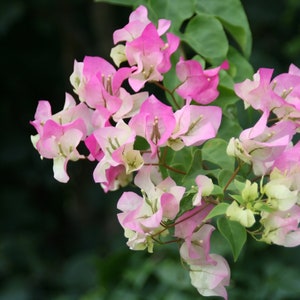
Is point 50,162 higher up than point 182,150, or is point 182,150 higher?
point 182,150

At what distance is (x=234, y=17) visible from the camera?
2.89 feet

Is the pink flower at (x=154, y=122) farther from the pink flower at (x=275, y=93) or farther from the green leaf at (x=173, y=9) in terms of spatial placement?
the green leaf at (x=173, y=9)

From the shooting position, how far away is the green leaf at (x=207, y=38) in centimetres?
84

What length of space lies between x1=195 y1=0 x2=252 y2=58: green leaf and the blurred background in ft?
Answer: 2.79

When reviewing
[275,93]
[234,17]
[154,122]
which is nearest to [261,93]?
[275,93]

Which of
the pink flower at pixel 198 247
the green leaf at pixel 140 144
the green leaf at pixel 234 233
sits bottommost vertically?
the pink flower at pixel 198 247

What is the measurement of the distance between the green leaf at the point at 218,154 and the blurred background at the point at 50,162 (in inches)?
39.7

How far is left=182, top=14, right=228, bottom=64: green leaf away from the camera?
32.9 inches

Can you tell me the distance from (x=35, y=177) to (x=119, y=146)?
1.48 meters

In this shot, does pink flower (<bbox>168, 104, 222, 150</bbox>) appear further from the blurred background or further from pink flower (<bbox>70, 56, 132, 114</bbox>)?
the blurred background

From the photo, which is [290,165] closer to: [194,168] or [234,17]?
[194,168]

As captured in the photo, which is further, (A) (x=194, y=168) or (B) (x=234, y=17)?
(B) (x=234, y=17)

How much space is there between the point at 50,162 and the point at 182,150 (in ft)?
4.49

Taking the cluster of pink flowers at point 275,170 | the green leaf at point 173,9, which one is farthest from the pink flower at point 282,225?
the green leaf at point 173,9
